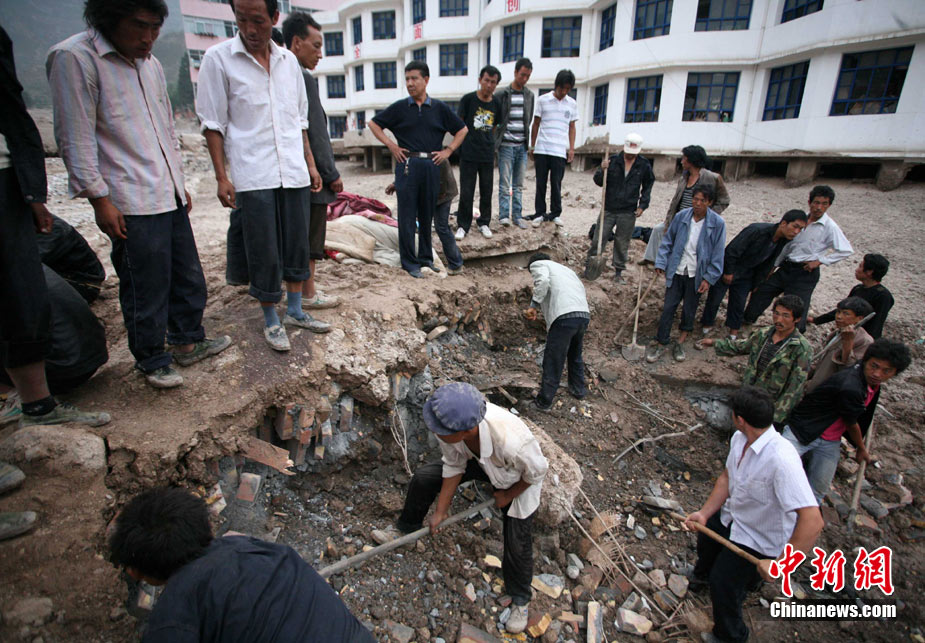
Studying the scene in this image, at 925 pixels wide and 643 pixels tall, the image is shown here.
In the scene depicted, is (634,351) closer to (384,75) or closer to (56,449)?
(56,449)

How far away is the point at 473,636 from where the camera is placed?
2.57 metres

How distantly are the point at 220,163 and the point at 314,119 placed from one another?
0.85 m

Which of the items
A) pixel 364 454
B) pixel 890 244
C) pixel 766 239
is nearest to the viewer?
pixel 364 454

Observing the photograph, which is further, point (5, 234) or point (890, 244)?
point (890, 244)

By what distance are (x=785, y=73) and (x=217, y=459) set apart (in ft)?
49.3

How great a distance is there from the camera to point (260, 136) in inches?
106

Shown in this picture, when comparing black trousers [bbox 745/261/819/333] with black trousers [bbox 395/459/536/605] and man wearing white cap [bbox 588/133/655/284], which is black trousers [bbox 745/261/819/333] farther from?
black trousers [bbox 395/459/536/605]

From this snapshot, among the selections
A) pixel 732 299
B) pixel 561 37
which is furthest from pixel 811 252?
pixel 561 37

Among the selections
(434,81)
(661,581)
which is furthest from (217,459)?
(434,81)

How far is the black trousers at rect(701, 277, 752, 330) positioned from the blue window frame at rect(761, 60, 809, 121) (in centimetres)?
898

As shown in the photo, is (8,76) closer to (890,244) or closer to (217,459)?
(217,459)

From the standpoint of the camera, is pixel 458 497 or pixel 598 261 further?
pixel 598 261

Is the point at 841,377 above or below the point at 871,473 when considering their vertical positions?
above

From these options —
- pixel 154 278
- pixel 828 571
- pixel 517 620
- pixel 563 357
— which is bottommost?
pixel 828 571
